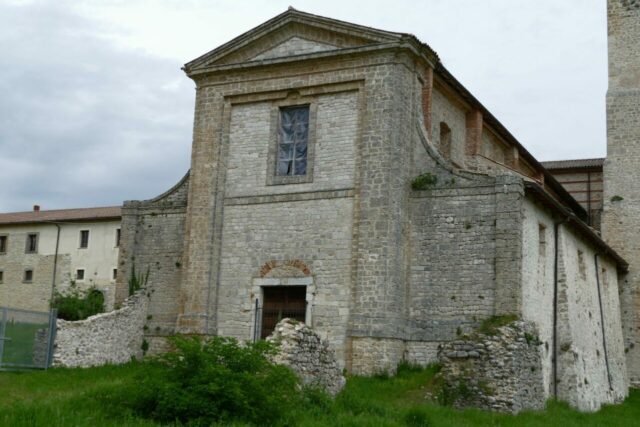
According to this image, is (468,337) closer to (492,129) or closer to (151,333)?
(151,333)

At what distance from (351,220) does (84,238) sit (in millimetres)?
24897

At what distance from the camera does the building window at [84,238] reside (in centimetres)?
4325

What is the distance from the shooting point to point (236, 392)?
12961mm

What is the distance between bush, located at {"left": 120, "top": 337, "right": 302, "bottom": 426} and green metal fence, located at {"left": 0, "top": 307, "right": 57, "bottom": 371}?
8.09 metres

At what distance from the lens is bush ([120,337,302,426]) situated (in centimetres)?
1288

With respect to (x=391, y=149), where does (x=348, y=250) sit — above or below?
below

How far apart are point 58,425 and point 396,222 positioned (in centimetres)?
1197

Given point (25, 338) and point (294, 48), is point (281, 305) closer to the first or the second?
point (25, 338)

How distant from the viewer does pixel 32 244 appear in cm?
4516

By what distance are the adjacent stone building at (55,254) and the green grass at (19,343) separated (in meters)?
19.8

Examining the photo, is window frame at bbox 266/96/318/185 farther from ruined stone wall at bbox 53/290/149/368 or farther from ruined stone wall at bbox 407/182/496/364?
ruined stone wall at bbox 53/290/149/368

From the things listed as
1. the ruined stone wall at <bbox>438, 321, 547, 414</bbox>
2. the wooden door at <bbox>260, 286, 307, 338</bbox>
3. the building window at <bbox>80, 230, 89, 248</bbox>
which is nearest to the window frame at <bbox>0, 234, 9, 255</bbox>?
the building window at <bbox>80, 230, 89, 248</bbox>

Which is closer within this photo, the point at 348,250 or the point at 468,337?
the point at 468,337

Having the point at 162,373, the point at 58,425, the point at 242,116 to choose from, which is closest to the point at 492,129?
the point at 242,116
